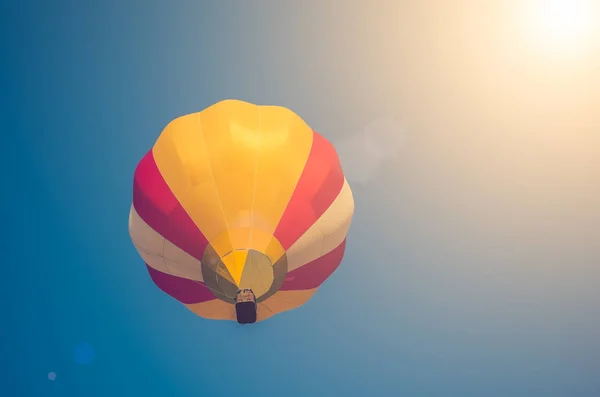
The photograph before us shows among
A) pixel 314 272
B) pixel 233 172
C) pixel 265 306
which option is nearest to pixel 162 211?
pixel 233 172

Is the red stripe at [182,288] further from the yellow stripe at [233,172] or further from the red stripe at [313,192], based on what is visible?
the red stripe at [313,192]

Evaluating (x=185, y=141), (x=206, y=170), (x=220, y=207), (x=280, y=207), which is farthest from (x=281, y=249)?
(x=185, y=141)

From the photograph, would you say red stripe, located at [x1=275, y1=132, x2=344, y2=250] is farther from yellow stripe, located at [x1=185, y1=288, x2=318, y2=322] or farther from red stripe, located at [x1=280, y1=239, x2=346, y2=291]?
yellow stripe, located at [x1=185, y1=288, x2=318, y2=322]

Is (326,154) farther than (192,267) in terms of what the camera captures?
Yes

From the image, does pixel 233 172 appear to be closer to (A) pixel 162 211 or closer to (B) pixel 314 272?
(A) pixel 162 211

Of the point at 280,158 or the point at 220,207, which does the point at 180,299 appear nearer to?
the point at 220,207
